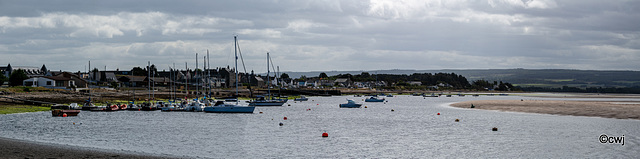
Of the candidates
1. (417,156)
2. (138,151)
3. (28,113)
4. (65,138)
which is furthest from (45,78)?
(417,156)

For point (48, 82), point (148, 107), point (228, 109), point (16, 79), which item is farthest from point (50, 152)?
point (16, 79)

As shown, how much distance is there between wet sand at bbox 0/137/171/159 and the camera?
1166 inches

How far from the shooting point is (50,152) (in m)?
31.2

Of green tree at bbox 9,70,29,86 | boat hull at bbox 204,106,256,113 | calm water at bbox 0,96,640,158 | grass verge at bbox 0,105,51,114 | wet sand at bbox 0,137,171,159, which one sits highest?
green tree at bbox 9,70,29,86

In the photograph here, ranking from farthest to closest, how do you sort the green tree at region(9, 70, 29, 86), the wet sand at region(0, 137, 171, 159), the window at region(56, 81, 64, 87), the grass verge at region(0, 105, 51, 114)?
the green tree at region(9, 70, 29, 86) → the window at region(56, 81, 64, 87) → the grass verge at region(0, 105, 51, 114) → the wet sand at region(0, 137, 171, 159)

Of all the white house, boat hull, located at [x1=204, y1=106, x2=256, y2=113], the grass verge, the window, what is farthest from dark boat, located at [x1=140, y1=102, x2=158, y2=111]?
the window

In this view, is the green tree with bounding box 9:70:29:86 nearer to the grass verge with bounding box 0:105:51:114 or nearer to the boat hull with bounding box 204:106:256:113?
the grass verge with bounding box 0:105:51:114

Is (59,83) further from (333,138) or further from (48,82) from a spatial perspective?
(333,138)

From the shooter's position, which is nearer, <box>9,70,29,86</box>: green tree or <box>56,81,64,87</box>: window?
<box>56,81,64,87</box>: window

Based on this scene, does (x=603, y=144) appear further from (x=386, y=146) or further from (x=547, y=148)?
(x=386, y=146)

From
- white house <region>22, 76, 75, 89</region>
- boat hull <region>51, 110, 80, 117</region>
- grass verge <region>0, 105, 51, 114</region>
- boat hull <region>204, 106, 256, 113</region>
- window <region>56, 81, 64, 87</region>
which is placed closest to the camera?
boat hull <region>51, 110, 80, 117</region>

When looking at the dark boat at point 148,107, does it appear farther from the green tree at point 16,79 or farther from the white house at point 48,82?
the green tree at point 16,79

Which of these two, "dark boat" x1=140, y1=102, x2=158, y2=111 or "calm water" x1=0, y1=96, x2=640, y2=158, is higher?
"dark boat" x1=140, y1=102, x2=158, y2=111

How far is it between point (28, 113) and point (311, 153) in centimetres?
4555
